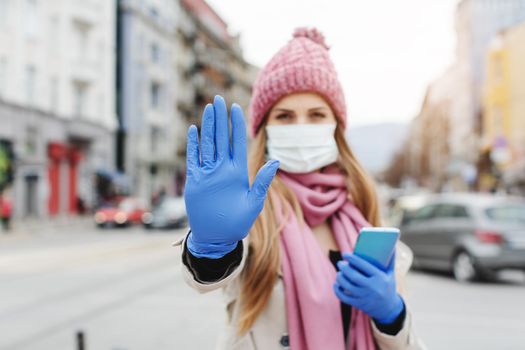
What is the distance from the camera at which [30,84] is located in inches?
1228

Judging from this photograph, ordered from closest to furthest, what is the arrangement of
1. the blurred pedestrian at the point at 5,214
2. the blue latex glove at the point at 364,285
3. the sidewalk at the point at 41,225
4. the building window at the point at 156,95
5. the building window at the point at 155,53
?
the blue latex glove at the point at 364,285 → the sidewalk at the point at 41,225 → the blurred pedestrian at the point at 5,214 → the building window at the point at 155,53 → the building window at the point at 156,95

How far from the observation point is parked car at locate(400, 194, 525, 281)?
10.5 m

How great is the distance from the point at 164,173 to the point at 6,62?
22725 millimetres

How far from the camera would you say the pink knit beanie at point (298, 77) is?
92.5 inches

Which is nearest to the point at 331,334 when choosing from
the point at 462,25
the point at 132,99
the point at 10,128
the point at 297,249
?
the point at 297,249

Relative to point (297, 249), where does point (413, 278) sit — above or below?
below

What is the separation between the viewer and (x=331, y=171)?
98.4 inches

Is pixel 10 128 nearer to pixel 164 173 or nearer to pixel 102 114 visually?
pixel 102 114

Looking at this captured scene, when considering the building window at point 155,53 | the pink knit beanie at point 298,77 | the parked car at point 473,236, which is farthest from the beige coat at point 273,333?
the building window at point 155,53

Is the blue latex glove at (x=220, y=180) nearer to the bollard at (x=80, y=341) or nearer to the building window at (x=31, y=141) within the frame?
the bollard at (x=80, y=341)

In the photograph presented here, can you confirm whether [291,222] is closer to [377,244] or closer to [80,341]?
[377,244]

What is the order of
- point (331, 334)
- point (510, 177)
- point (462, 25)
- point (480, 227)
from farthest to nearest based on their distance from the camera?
point (462, 25) → point (510, 177) → point (480, 227) → point (331, 334)

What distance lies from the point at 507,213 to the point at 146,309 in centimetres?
651

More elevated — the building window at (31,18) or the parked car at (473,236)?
the building window at (31,18)
